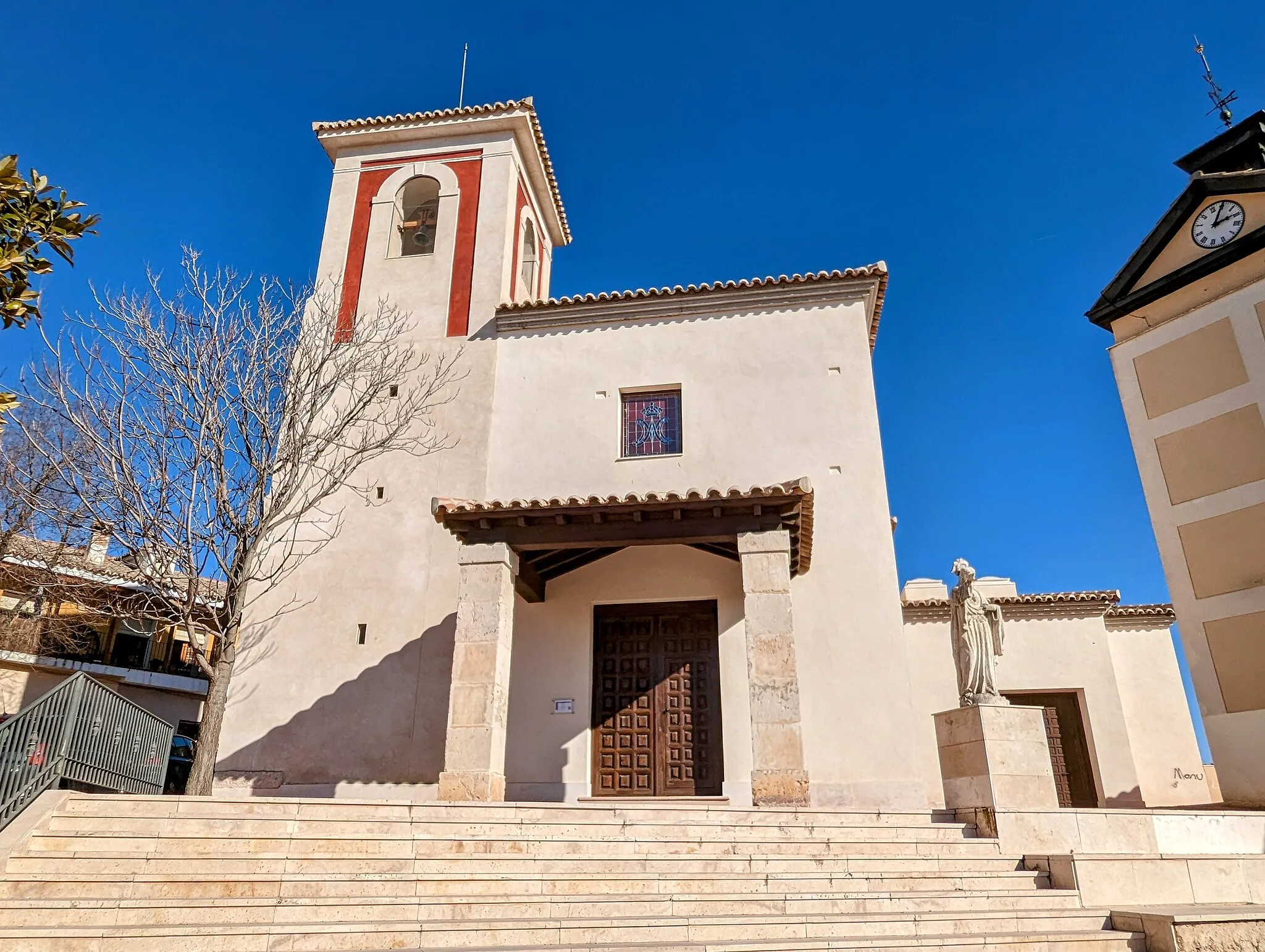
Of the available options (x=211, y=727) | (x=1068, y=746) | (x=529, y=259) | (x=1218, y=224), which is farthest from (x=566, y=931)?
(x=1218, y=224)

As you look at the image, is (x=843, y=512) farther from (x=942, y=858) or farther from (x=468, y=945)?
(x=468, y=945)

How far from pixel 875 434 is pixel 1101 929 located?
7.48 meters

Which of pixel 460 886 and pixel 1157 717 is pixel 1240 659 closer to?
pixel 1157 717

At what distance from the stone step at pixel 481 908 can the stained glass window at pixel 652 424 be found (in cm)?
774

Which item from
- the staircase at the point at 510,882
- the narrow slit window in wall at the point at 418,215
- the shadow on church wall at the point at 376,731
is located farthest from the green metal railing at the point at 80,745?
the narrow slit window in wall at the point at 418,215

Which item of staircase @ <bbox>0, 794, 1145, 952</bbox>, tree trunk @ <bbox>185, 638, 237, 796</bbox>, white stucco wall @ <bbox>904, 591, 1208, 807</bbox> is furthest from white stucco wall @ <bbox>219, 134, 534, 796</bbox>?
white stucco wall @ <bbox>904, 591, 1208, 807</bbox>

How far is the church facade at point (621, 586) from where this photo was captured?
10055 millimetres

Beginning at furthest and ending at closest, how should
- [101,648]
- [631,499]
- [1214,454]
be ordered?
[101,648], [1214,454], [631,499]

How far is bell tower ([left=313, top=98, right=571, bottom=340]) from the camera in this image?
47.8 feet

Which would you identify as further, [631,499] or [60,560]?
[60,560]

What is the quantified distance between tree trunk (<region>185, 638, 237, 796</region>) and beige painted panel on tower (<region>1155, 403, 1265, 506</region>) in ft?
48.1

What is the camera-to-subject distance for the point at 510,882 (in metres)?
6.06

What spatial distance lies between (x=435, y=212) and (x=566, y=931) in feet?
43.6

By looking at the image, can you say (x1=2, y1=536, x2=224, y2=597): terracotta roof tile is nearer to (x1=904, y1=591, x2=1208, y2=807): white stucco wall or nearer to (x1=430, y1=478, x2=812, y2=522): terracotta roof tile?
(x1=430, y1=478, x2=812, y2=522): terracotta roof tile
